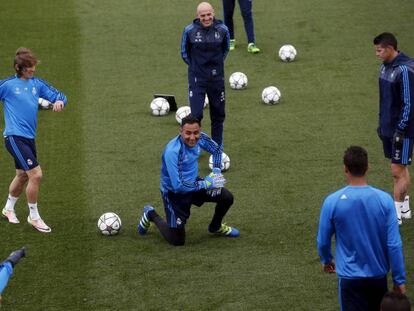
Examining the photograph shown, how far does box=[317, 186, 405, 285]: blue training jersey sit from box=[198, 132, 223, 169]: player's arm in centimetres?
360

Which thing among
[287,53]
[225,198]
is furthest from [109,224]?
[287,53]

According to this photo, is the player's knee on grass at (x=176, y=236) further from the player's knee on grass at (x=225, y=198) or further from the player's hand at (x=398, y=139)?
the player's hand at (x=398, y=139)

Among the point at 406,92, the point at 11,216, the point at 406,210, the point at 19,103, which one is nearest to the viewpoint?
the point at 406,92

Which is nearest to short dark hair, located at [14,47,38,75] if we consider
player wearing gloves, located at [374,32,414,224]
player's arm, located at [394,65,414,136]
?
player wearing gloves, located at [374,32,414,224]

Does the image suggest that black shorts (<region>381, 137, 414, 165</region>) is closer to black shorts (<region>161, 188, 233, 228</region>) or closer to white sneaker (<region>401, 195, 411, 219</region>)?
white sneaker (<region>401, 195, 411, 219</region>)

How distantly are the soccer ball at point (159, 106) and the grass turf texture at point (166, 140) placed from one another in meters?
0.16

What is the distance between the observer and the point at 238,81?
17.1m

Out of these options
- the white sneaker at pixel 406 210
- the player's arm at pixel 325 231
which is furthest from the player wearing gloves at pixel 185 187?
the player's arm at pixel 325 231

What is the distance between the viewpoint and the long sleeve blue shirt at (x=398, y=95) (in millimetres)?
10938

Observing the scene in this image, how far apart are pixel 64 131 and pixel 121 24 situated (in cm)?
618

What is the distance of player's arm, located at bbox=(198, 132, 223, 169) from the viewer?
11250 millimetres

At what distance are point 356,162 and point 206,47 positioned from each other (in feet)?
20.9

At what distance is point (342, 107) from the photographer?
1620 cm

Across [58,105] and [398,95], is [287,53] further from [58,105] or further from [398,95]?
[58,105]
